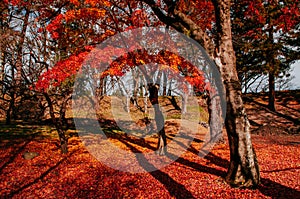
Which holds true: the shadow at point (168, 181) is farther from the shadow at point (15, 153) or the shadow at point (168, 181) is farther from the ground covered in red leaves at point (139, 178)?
the shadow at point (15, 153)

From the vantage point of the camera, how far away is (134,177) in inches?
357

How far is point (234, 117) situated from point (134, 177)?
468 cm

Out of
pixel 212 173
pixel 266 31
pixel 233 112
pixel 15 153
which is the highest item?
pixel 266 31

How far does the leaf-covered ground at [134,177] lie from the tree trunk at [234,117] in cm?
50

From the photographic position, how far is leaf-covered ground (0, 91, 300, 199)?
7.30 m

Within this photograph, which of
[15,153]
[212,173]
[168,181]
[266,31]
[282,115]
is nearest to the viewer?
[168,181]

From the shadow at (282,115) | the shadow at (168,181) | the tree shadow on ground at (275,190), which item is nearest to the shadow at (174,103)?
the shadow at (282,115)

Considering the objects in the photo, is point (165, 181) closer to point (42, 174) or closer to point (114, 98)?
point (42, 174)

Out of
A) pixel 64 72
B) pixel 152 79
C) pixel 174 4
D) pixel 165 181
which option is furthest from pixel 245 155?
pixel 64 72

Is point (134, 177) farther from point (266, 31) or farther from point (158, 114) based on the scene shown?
point (266, 31)

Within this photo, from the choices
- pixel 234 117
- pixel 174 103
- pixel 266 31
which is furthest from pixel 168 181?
pixel 174 103

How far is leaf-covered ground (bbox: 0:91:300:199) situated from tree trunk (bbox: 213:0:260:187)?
1.65ft

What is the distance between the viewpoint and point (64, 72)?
39.0ft

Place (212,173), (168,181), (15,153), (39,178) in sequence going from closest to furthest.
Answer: (168,181)
(212,173)
(39,178)
(15,153)
